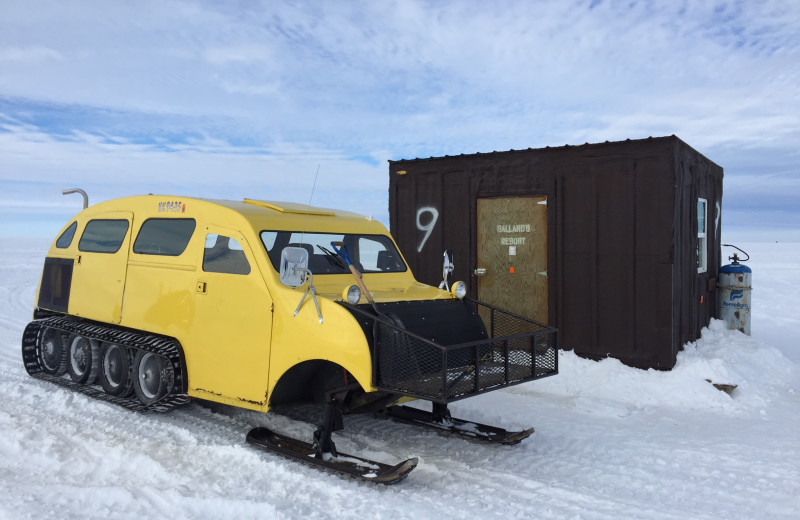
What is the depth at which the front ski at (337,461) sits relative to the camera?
4836mm

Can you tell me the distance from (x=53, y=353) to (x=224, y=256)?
3.64 meters

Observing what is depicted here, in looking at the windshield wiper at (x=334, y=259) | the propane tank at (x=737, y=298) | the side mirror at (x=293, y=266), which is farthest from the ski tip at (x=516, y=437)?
the propane tank at (x=737, y=298)

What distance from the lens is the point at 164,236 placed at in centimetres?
682

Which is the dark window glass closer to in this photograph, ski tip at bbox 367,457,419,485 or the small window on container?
ski tip at bbox 367,457,419,485

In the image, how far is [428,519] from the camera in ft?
14.0

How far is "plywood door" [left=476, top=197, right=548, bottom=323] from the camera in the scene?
989 cm

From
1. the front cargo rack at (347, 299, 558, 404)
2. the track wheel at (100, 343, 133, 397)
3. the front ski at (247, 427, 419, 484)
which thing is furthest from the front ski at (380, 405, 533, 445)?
the track wheel at (100, 343, 133, 397)

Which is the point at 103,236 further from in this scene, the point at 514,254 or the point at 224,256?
the point at 514,254

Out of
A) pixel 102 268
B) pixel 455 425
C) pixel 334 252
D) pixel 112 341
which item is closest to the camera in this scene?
pixel 455 425

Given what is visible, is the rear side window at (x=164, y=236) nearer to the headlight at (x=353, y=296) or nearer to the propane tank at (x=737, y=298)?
the headlight at (x=353, y=296)

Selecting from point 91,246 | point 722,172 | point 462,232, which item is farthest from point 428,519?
point 722,172

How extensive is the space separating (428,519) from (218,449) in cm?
224

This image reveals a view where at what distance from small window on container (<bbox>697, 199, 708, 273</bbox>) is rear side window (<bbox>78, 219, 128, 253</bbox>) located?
900 centimetres

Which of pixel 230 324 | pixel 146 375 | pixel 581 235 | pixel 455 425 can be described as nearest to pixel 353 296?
pixel 230 324
